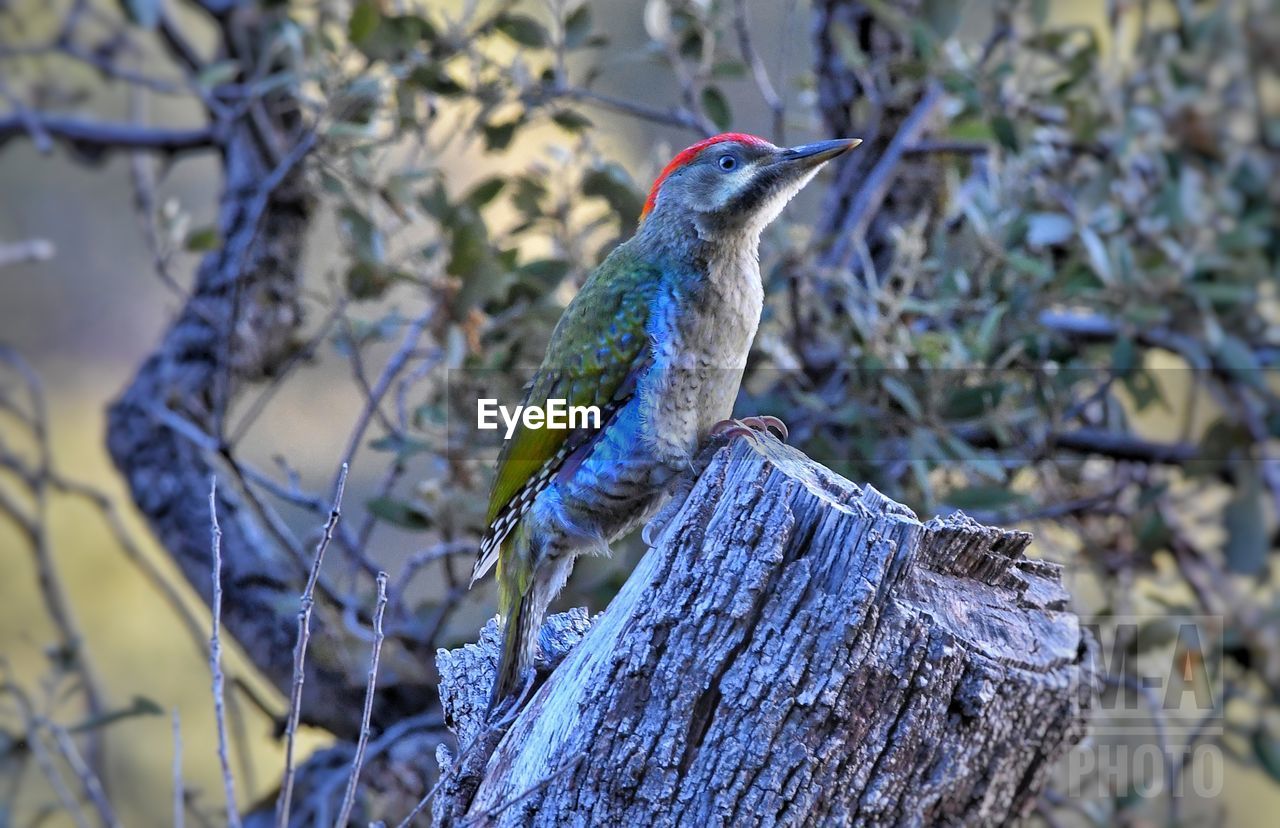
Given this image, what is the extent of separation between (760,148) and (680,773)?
142 cm

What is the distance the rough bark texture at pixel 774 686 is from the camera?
62.9 inches

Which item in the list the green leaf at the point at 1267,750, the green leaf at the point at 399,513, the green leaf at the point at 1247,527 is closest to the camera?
the green leaf at the point at 399,513

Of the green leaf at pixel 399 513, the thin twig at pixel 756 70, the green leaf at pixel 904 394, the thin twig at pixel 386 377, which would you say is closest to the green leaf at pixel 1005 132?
the thin twig at pixel 756 70

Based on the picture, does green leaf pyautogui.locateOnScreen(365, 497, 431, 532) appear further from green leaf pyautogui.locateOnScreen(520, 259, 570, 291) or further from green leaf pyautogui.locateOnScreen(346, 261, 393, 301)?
green leaf pyautogui.locateOnScreen(520, 259, 570, 291)

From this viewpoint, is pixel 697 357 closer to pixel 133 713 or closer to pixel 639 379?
pixel 639 379

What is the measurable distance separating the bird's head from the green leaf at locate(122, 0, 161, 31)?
2091 millimetres

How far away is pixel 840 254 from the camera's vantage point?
3.66m

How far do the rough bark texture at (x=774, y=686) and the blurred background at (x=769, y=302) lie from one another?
1.49 meters

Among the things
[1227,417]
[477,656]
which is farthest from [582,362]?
[1227,417]

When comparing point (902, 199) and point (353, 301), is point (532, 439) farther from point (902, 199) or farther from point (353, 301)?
point (902, 199)

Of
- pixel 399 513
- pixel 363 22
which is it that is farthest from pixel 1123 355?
pixel 363 22

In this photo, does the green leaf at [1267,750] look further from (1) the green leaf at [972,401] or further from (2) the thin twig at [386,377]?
(2) the thin twig at [386,377]

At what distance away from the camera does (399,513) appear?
3.37 meters

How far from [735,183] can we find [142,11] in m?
2.26
